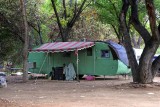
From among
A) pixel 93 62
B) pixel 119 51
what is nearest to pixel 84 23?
pixel 93 62

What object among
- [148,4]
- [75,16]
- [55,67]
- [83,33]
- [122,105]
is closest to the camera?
[122,105]

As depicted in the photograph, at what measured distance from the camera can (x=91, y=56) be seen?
67.3ft

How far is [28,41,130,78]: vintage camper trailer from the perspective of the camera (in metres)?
19.8

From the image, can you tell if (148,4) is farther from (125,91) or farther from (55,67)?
Answer: (55,67)

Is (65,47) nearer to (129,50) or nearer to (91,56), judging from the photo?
(91,56)

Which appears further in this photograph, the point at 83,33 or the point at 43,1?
the point at 83,33

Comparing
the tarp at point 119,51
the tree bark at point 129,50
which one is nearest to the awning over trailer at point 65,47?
the tarp at point 119,51


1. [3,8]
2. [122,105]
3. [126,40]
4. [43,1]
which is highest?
[43,1]

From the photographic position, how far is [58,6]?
25.7 metres

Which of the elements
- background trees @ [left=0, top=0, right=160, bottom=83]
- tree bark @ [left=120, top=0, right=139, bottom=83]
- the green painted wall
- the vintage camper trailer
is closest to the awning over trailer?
the vintage camper trailer

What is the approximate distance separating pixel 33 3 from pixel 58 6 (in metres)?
2.02

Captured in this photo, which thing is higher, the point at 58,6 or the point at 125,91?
the point at 58,6

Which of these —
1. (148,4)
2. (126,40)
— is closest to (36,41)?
(126,40)

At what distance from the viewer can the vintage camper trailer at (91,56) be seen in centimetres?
1978
